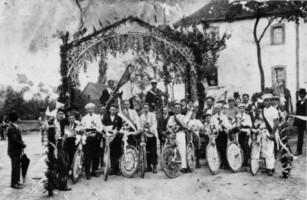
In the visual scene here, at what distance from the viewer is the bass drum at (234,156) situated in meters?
7.62

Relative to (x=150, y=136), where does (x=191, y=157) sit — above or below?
below

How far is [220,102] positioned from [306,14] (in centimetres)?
652

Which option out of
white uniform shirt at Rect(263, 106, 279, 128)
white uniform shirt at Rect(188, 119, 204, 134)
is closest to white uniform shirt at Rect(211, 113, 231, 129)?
white uniform shirt at Rect(188, 119, 204, 134)

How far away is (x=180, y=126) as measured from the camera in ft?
25.3

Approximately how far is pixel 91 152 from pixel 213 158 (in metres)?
2.55

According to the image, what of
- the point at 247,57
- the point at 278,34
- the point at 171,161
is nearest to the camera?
the point at 171,161

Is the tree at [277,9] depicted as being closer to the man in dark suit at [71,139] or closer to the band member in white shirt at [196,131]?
the band member in white shirt at [196,131]

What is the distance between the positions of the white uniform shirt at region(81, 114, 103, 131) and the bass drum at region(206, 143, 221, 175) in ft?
7.55

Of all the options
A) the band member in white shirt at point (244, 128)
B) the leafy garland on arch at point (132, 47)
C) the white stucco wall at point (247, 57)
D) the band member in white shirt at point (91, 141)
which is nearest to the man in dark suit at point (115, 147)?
the band member in white shirt at point (91, 141)

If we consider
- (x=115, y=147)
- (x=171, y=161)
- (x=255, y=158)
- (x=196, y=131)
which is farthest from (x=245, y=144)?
(x=115, y=147)

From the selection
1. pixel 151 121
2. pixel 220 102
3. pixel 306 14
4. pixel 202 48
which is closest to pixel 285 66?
pixel 306 14

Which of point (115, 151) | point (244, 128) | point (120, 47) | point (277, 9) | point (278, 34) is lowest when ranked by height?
point (115, 151)

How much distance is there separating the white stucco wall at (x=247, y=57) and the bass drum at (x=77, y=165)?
1241 cm

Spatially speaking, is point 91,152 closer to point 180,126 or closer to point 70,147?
point 70,147
